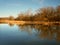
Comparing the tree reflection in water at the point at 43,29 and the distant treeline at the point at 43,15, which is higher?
the distant treeline at the point at 43,15

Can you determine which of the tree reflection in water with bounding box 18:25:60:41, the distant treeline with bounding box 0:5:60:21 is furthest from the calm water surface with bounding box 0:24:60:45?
the distant treeline with bounding box 0:5:60:21

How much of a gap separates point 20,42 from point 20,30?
57 centimetres

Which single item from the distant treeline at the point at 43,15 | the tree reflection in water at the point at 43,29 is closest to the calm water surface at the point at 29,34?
the tree reflection in water at the point at 43,29

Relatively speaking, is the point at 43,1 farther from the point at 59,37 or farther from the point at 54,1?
the point at 59,37

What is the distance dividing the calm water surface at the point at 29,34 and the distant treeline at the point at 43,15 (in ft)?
0.56

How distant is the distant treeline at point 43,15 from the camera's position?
9.57ft

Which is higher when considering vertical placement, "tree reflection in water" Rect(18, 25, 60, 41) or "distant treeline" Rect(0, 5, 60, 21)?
"distant treeline" Rect(0, 5, 60, 21)

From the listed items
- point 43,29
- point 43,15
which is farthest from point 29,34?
point 43,15

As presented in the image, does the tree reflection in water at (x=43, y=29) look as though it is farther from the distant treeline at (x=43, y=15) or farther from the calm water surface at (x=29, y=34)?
the distant treeline at (x=43, y=15)

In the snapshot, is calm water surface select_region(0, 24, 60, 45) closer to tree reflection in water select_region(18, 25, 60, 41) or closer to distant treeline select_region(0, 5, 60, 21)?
tree reflection in water select_region(18, 25, 60, 41)

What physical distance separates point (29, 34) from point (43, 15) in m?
0.52

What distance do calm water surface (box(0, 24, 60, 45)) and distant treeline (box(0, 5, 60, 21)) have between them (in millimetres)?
170

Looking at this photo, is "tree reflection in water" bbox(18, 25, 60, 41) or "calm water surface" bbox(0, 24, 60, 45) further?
"tree reflection in water" bbox(18, 25, 60, 41)

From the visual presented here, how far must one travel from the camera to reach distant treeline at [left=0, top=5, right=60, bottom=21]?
2916mm
